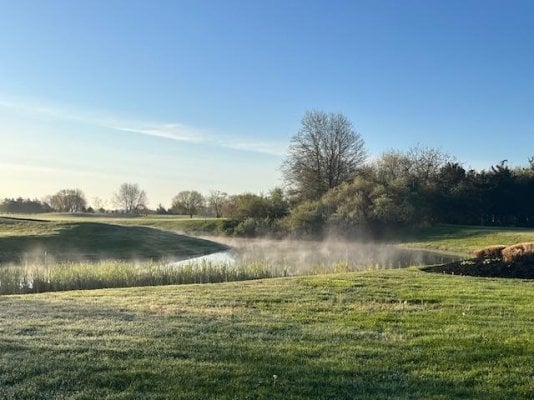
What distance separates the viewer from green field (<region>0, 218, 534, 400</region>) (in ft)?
16.6

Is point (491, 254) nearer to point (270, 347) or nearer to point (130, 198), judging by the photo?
point (270, 347)

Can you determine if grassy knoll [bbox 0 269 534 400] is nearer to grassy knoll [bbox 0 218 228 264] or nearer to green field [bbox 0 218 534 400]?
green field [bbox 0 218 534 400]

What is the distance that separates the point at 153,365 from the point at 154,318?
8.66 feet

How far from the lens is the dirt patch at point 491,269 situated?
52.5ft

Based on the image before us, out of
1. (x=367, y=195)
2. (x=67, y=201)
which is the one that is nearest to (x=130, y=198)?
(x=67, y=201)

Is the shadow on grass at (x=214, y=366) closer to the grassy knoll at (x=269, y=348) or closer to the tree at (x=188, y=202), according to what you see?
the grassy knoll at (x=269, y=348)

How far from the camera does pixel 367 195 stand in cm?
4775

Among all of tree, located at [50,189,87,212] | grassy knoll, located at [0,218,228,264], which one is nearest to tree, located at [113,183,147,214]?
tree, located at [50,189,87,212]

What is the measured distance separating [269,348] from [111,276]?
12.0 meters

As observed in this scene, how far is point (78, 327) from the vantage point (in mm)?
7484

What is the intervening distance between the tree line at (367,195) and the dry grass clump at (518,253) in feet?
88.7

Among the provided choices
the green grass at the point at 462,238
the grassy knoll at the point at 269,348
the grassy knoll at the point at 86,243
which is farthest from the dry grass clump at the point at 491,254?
the grassy knoll at the point at 86,243

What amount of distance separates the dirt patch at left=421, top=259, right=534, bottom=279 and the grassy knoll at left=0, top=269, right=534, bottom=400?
6.00 m

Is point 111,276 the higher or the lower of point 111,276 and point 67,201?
the lower
